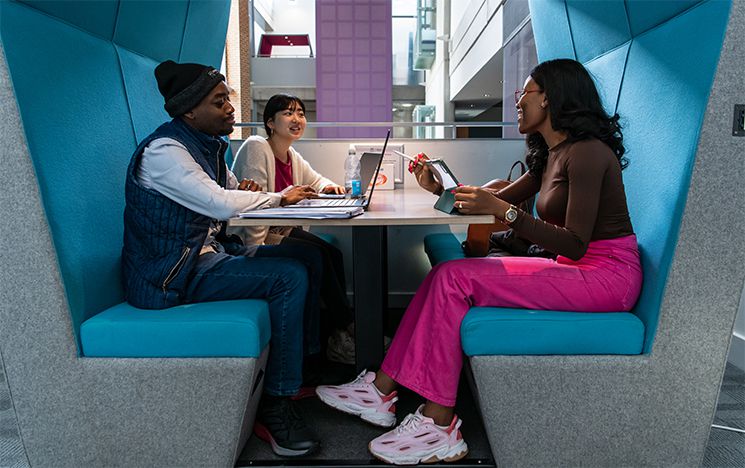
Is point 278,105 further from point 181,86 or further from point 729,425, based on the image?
point 729,425

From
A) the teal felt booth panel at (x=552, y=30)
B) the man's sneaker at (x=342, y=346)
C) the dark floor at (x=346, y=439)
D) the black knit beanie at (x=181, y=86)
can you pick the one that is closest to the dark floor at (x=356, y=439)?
the dark floor at (x=346, y=439)

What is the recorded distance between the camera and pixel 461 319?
1664 millimetres

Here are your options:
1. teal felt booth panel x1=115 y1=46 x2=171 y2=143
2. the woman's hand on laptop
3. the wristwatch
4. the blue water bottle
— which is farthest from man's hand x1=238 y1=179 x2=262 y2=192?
the blue water bottle

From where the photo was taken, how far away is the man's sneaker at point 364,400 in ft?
5.96

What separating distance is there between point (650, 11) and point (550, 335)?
110 cm

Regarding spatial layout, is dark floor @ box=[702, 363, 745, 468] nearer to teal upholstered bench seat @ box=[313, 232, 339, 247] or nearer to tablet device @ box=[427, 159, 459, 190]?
tablet device @ box=[427, 159, 459, 190]

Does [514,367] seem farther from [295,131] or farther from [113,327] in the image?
[295,131]

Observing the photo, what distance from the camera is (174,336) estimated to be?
161 centimetres

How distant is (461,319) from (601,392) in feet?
1.41

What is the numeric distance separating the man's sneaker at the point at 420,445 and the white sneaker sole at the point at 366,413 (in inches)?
4.5

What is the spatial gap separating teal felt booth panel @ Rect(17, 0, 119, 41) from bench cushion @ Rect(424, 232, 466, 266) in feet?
4.94

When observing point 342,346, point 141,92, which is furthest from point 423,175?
point 141,92

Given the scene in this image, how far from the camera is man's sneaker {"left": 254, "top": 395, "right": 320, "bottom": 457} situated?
176 cm

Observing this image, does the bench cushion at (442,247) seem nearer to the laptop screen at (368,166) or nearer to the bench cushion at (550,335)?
the laptop screen at (368,166)
